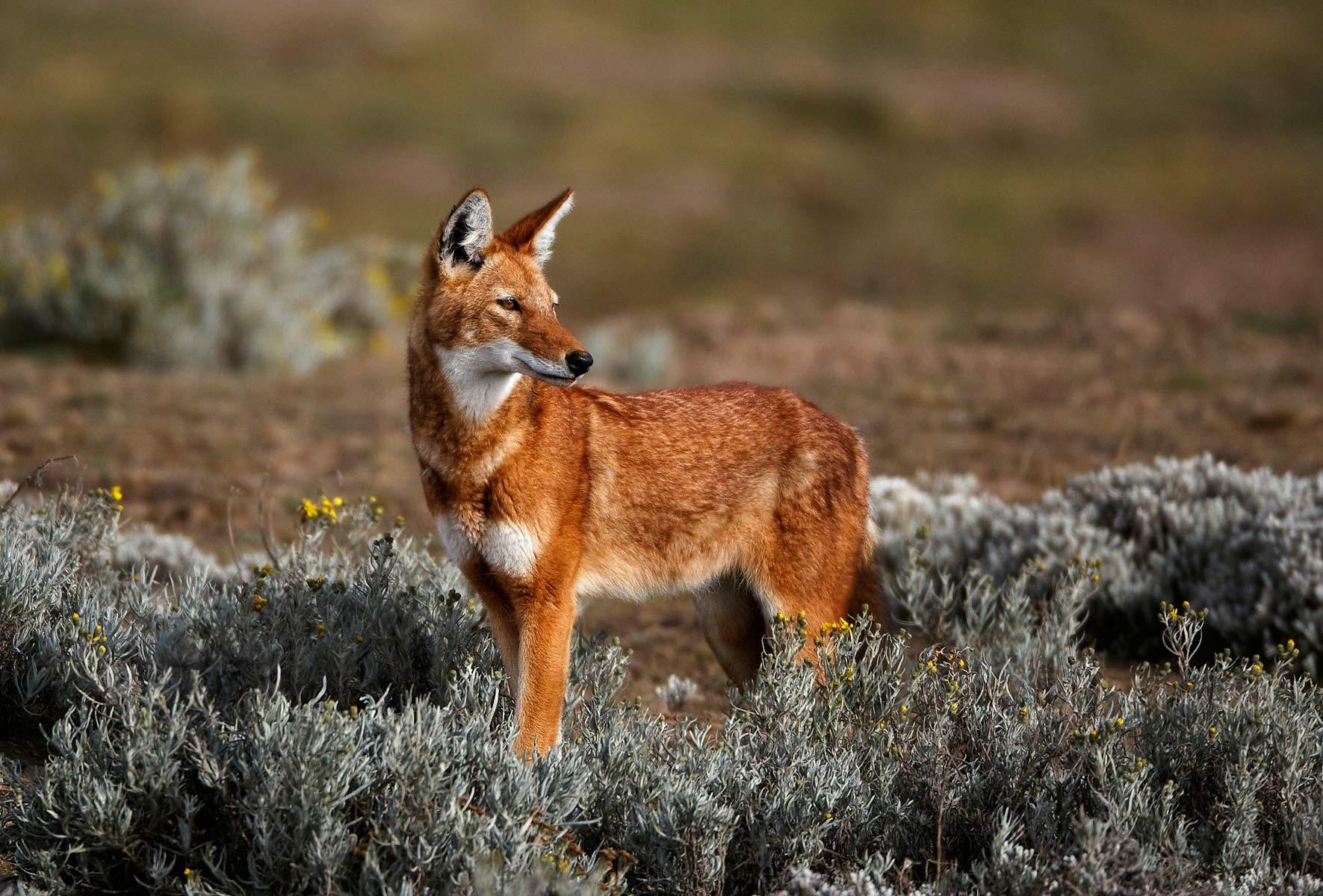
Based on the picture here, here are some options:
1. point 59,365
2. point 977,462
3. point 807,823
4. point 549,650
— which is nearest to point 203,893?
→ point 549,650

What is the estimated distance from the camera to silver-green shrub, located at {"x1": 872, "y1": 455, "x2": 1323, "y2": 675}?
6.71m

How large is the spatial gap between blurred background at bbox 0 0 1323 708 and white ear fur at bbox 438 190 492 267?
183 centimetres

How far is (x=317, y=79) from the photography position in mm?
34188

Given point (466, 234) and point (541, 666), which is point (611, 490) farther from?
point (466, 234)

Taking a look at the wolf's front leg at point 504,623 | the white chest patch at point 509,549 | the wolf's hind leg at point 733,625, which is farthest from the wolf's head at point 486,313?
the wolf's hind leg at point 733,625

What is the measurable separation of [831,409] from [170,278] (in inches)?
255

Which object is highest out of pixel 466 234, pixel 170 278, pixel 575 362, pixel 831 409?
pixel 466 234

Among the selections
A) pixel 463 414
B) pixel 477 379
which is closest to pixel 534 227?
pixel 477 379

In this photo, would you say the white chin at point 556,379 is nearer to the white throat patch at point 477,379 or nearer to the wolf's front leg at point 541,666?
the white throat patch at point 477,379

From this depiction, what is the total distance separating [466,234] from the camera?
16.0 feet

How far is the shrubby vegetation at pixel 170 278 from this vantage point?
12.1 m

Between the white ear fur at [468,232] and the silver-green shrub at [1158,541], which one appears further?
the silver-green shrub at [1158,541]

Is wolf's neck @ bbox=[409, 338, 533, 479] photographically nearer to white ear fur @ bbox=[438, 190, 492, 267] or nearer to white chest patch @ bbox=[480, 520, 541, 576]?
white chest patch @ bbox=[480, 520, 541, 576]

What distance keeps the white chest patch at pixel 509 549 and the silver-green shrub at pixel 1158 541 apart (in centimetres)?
243
